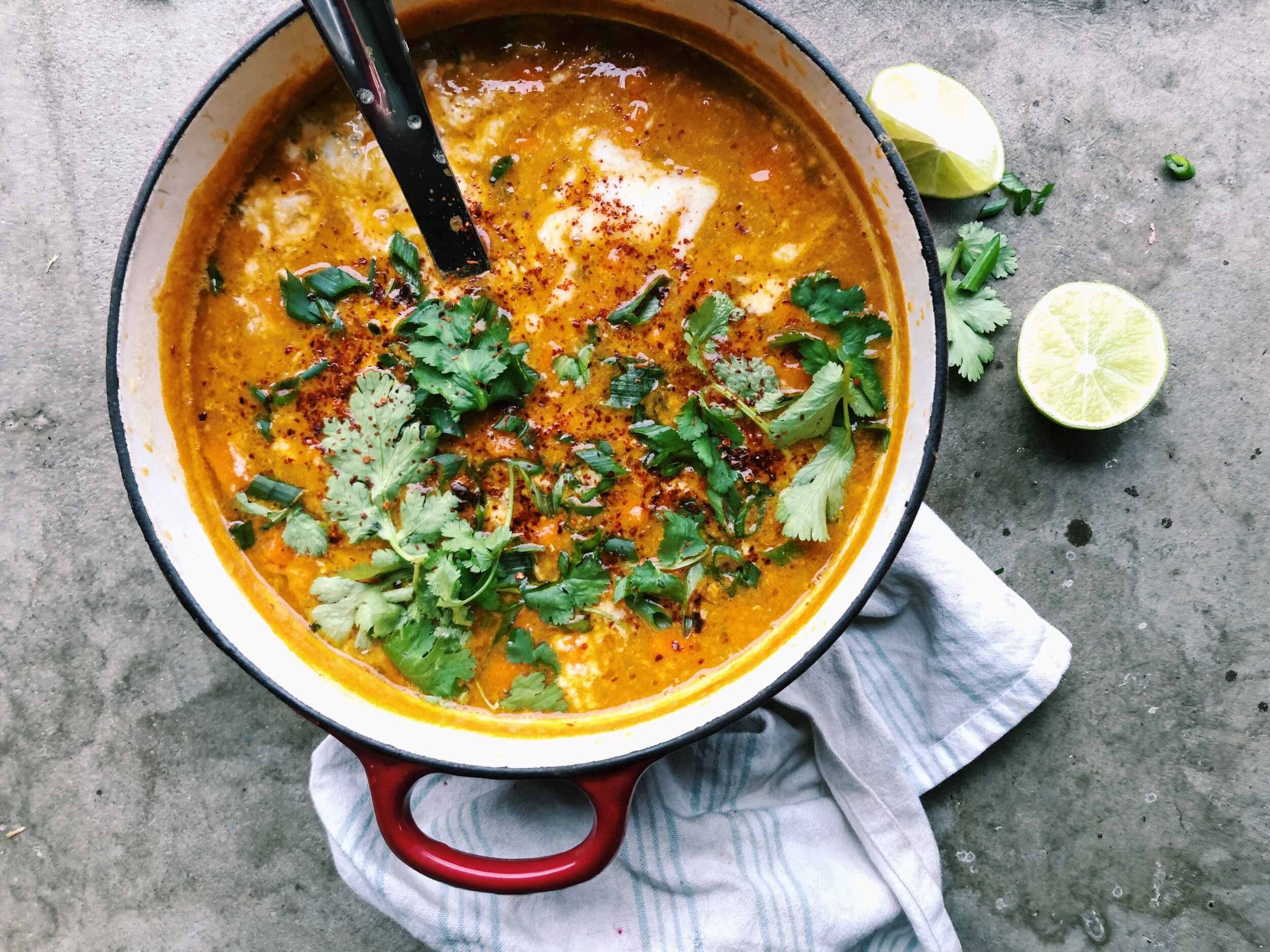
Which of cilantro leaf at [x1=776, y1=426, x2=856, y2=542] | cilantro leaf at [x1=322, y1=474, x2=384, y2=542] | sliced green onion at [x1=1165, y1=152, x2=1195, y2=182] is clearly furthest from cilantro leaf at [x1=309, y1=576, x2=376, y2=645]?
sliced green onion at [x1=1165, y1=152, x2=1195, y2=182]

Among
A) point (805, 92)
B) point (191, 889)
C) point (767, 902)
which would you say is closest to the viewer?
point (805, 92)

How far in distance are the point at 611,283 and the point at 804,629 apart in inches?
29.7

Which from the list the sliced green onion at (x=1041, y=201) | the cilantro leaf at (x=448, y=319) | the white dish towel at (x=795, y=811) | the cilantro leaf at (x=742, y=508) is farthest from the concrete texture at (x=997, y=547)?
the cilantro leaf at (x=448, y=319)

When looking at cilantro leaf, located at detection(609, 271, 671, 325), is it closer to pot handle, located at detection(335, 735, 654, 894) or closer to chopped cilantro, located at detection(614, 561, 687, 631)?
chopped cilantro, located at detection(614, 561, 687, 631)

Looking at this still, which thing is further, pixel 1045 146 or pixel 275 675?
pixel 1045 146

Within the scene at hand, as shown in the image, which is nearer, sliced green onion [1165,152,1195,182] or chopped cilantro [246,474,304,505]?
chopped cilantro [246,474,304,505]

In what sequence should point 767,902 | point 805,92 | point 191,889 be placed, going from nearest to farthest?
point 805,92
point 767,902
point 191,889

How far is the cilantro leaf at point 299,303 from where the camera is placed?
62.8 inches

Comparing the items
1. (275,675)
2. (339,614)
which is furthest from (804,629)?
(275,675)

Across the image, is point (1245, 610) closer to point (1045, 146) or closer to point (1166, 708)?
point (1166, 708)

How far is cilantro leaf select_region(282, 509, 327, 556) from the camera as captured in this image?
5.33 feet

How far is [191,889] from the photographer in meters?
1.94

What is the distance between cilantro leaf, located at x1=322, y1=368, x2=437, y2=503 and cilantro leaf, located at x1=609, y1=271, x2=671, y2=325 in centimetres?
41

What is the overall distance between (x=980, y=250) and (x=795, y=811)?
129cm
